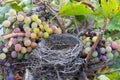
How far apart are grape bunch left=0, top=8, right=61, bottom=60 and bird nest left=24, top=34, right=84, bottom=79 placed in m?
0.02

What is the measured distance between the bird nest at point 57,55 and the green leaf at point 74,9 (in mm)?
68

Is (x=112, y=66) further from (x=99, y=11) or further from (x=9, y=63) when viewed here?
(x=9, y=63)

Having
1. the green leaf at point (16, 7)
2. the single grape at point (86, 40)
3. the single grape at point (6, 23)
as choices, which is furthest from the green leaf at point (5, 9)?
the single grape at point (86, 40)

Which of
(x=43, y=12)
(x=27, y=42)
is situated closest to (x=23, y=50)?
(x=27, y=42)

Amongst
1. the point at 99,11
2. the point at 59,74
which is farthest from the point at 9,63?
the point at 99,11

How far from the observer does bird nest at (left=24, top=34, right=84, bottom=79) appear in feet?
2.75

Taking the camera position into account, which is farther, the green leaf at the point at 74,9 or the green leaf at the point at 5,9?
the green leaf at the point at 5,9

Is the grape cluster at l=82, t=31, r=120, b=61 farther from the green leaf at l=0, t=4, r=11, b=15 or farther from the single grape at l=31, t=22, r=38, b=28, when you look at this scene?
the green leaf at l=0, t=4, r=11, b=15

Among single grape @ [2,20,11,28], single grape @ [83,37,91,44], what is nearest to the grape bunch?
single grape @ [2,20,11,28]

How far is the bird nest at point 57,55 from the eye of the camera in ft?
2.75

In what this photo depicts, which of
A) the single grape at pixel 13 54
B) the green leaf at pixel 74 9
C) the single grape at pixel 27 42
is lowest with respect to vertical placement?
the single grape at pixel 13 54

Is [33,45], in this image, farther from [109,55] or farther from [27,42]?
[109,55]

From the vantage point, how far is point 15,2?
0.99 m

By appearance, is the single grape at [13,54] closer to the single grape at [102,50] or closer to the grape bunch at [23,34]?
the grape bunch at [23,34]
